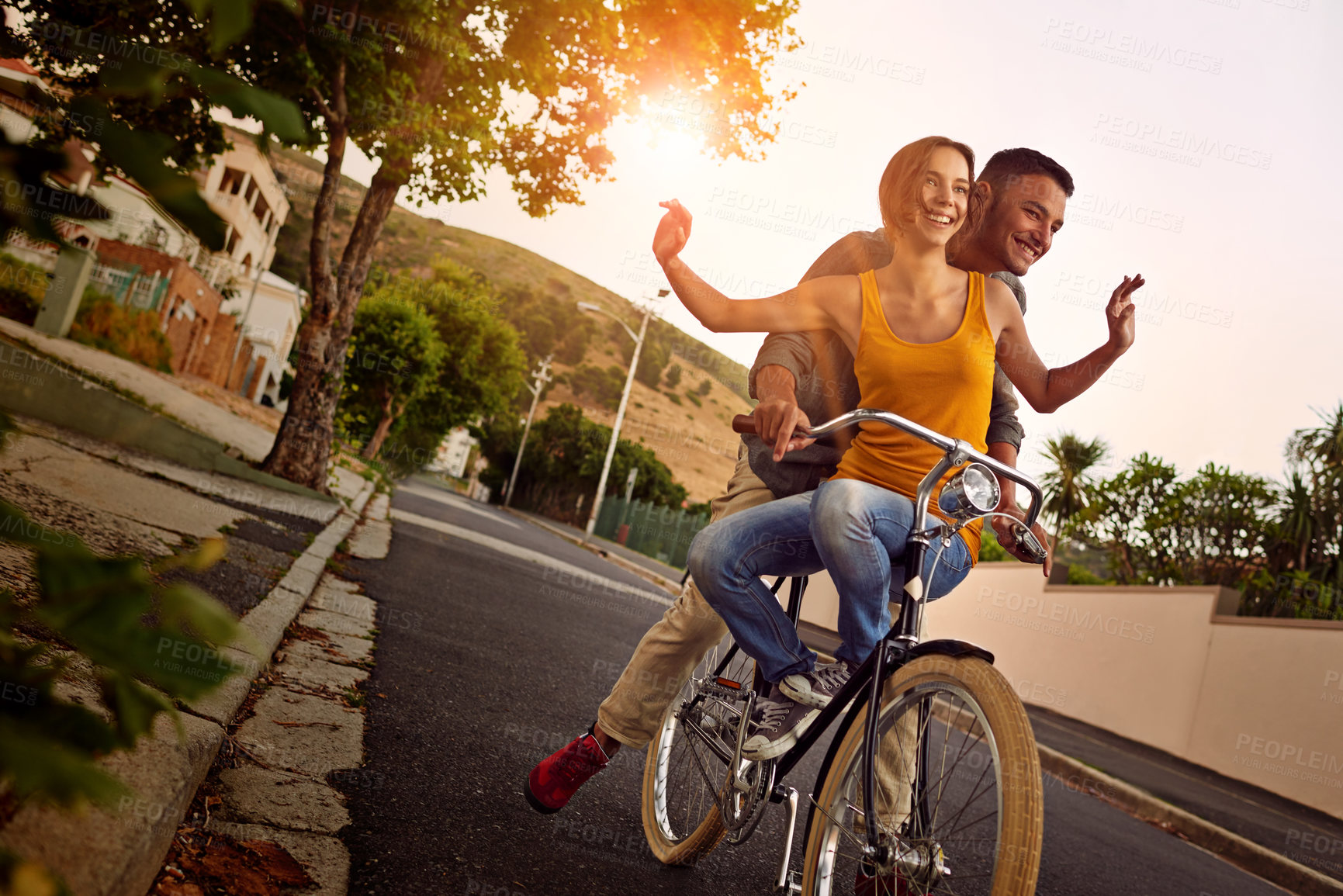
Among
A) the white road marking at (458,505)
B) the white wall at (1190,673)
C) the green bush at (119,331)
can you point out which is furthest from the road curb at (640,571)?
the green bush at (119,331)

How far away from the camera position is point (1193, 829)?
6.33 metres

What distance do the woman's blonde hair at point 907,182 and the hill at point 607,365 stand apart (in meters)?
84.3

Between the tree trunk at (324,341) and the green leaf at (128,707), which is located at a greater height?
the tree trunk at (324,341)

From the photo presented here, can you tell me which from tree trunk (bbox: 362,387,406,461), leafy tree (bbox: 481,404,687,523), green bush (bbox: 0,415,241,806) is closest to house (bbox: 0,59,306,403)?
green bush (bbox: 0,415,241,806)

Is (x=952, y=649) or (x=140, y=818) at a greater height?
(x=952, y=649)

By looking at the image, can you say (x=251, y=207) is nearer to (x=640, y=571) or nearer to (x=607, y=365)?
(x=640, y=571)

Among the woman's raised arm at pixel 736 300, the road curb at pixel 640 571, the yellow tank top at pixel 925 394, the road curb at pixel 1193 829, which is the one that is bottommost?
the road curb at pixel 1193 829

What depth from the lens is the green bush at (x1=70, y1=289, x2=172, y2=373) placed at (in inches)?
546

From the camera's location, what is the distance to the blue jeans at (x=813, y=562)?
1925mm

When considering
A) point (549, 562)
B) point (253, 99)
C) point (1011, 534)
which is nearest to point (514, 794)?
point (1011, 534)

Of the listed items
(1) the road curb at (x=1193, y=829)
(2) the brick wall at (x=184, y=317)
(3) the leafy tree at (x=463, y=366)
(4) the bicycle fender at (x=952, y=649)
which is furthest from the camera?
(3) the leafy tree at (x=463, y=366)

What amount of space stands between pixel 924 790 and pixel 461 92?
33.6ft

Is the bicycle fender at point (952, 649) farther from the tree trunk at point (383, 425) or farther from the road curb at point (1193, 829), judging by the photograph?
the tree trunk at point (383, 425)

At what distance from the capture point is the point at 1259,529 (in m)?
18.5
